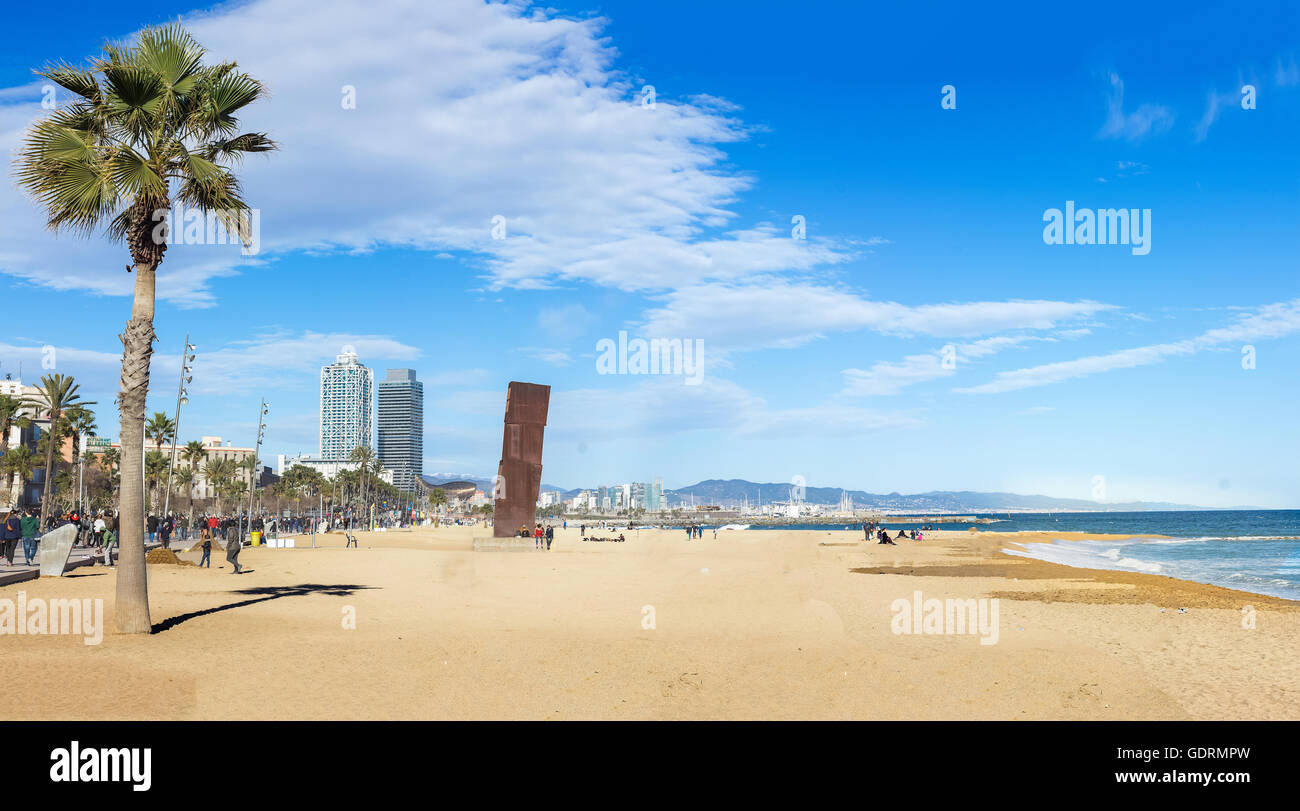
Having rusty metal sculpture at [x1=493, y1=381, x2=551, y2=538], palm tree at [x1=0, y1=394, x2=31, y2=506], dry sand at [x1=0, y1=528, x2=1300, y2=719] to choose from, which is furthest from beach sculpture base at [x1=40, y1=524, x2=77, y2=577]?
palm tree at [x1=0, y1=394, x2=31, y2=506]

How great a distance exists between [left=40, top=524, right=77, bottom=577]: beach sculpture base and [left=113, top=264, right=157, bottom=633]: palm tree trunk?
11345mm

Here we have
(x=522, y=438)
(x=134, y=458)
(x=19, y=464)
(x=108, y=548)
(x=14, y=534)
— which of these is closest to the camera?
(x=134, y=458)

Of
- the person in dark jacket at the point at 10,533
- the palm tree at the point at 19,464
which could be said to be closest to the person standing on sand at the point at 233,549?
the person in dark jacket at the point at 10,533

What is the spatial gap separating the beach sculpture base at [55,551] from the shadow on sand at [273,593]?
530 cm

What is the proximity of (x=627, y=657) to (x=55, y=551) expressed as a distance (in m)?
18.2

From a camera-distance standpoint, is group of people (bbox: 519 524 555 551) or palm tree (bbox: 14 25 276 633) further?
group of people (bbox: 519 524 555 551)

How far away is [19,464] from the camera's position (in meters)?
89.7

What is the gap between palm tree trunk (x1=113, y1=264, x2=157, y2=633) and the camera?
14367mm

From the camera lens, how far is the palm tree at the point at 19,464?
8819 cm

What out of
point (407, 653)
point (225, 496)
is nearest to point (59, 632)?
point (407, 653)

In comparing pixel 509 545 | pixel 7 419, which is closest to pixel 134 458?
pixel 509 545

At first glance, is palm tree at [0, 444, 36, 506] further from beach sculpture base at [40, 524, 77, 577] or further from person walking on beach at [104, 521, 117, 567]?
beach sculpture base at [40, 524, 77, 577]

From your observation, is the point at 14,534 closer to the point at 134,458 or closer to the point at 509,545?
the point at 134,458
